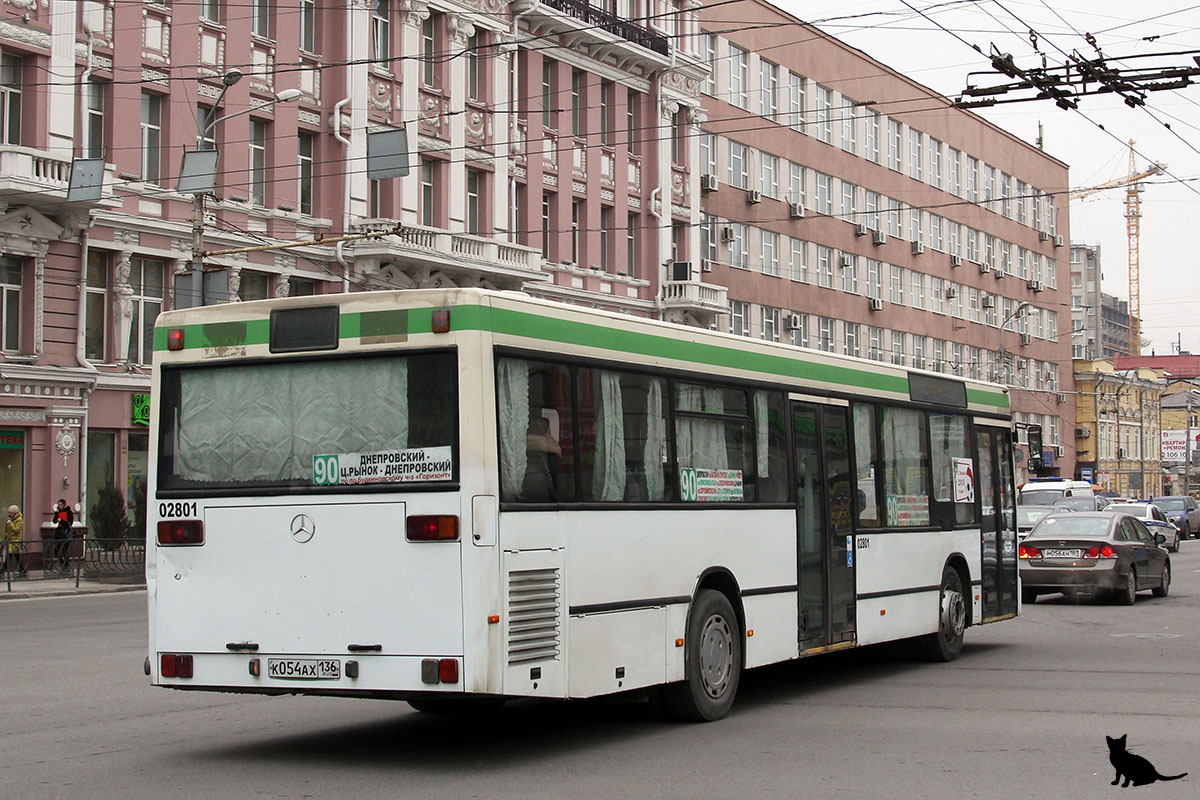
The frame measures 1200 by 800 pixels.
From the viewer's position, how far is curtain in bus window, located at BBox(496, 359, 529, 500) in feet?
32.3

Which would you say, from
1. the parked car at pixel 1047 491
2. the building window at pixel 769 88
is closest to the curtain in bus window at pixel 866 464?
the parked car at pixel 1047 491

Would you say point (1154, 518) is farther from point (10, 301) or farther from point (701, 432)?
point (701, 432)

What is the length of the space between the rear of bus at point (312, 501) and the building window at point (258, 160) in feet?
98.9

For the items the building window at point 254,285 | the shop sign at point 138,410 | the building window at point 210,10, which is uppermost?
the building window at point 210,10

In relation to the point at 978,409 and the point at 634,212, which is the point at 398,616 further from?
the point at 634,212

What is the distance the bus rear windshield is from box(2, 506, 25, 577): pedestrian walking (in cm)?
2153

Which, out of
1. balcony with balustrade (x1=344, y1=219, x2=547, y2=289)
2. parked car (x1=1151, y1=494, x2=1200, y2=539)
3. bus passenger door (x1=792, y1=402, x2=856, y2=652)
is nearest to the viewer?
bus passenger door (x1=792, y1=402, x2=856, y2=652)

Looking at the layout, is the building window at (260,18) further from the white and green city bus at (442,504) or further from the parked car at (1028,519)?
the white and green city bus at (442,504)

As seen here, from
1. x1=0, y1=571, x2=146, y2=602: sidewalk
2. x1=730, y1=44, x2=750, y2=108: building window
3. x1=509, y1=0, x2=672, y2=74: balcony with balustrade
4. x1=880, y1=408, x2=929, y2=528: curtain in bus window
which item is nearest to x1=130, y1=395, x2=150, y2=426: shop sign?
x1=0, y1=571, x2=146, y2=602: sidewalk

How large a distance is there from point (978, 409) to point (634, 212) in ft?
119

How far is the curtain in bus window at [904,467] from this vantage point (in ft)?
50.0

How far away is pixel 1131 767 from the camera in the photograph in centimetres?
961

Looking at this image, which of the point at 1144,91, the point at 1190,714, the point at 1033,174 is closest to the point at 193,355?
the point at 1190,714

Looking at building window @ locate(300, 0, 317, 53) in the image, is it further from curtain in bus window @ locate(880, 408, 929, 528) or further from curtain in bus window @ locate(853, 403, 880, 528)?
curtain in bus window @ locate(853, 403, 880, 528)
